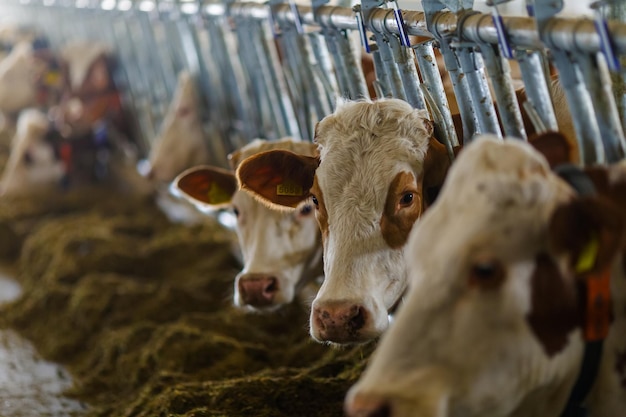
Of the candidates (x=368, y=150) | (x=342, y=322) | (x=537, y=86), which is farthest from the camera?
(x=368, y=150)

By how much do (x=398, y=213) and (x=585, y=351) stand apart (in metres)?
0.92

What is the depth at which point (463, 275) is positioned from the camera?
6.19 feet

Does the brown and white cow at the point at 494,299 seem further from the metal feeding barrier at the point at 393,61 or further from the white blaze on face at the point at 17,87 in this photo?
the white blaze on face at the point at 17,87

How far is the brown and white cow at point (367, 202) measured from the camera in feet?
8.83

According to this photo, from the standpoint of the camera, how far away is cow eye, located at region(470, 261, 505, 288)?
187 cm

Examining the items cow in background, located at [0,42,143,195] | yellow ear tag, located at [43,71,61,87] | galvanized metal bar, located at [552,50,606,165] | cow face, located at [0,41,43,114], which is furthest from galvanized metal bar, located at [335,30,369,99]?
cow face, located at [0,41,43,114]

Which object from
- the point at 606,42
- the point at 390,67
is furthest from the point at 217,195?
the point at 606,42

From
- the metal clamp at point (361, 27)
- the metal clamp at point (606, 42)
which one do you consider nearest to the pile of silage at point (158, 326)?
the metal clamp at point (361, 27)

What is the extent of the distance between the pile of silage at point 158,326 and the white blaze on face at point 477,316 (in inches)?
A: 52.0

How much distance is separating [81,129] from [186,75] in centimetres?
258

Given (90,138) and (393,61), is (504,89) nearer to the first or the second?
(393,61)

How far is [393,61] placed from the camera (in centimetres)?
357

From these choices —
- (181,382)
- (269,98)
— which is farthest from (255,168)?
(269,98)

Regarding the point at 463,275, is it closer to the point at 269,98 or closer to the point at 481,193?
the point at 481,193
